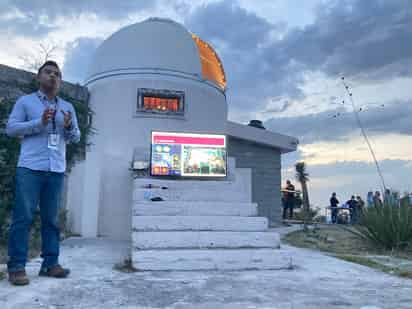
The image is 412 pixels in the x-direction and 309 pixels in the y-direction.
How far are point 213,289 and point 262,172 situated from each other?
956cm

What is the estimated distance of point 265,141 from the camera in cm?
1190

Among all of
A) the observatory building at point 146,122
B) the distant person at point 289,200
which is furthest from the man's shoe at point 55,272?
the distant person at point 289,200

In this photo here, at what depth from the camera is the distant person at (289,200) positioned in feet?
47.7

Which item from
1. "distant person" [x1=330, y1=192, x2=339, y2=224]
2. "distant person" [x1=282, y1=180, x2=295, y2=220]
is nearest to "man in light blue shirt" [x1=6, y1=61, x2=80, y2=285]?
"distant person" [x1=282, y1=180, x2=295, y2=220]

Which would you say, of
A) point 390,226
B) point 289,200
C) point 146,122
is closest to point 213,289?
point 390,226

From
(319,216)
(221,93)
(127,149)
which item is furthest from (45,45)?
(319,216)

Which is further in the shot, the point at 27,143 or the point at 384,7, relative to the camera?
the point at 384,7

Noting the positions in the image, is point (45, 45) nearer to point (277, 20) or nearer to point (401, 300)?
point (277, 20)

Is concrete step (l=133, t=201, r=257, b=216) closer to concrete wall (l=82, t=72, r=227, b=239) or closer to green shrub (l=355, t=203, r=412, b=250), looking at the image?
green shrub (l=355, t=203, r=412, b=250)

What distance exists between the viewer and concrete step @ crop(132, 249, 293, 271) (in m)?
3.53

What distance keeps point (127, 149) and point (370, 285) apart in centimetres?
627

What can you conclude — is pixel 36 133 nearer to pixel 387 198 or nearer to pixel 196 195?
pixel 196 195

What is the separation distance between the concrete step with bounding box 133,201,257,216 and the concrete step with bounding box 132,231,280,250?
0.54m

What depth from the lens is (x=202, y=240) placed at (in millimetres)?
3947
